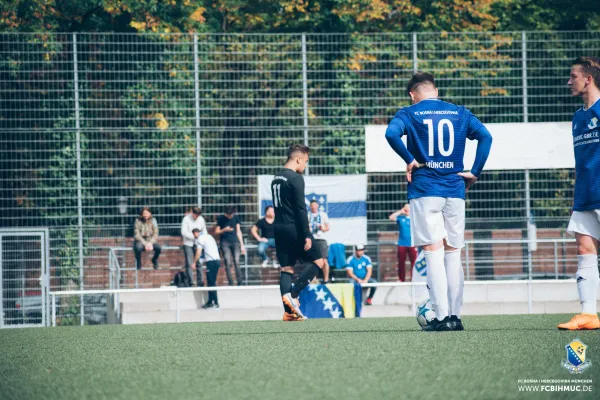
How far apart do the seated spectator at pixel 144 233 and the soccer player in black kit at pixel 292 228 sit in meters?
7.95

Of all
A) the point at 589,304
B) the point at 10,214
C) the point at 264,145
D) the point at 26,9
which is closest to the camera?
the point at 589,304

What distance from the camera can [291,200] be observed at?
10.9 m

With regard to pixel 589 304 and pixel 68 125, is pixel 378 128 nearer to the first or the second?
pixel 68 125

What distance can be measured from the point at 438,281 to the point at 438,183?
28.4 inches

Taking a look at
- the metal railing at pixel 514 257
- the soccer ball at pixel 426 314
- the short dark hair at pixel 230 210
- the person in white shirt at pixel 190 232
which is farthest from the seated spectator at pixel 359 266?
the soccer ball at pixel 426 314

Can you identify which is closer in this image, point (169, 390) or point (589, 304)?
point (169, 390)

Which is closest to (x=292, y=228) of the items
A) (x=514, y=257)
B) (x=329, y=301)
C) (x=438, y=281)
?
(x=438, y=281)

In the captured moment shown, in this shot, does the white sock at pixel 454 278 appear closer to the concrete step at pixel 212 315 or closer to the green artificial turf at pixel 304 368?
the green artificial turf at pixel 304 368

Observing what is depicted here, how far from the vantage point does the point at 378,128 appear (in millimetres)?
19031

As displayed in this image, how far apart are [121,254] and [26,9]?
676 cm

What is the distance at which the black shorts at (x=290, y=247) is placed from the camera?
10.9 m

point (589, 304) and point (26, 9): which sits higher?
point (26, 9)

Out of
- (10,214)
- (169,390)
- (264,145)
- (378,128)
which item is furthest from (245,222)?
(169,390)

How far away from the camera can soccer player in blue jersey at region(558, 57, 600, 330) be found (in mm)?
7641
